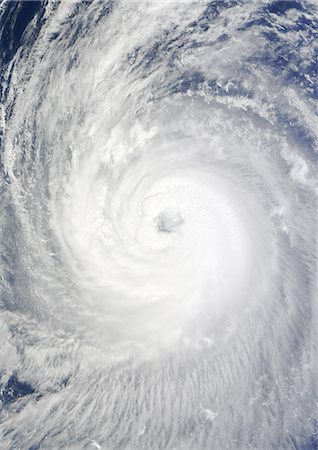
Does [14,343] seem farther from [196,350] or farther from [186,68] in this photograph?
[186,68]

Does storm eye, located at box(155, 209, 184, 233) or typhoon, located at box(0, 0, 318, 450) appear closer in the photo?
typhoon, located at box(0, 0, 318, 450)

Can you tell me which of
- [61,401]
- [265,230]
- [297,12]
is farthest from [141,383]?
[297,12]

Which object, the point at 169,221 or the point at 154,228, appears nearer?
the point at 154,228

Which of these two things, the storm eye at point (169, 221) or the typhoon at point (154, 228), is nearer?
the typhoon at point (154, 228)
